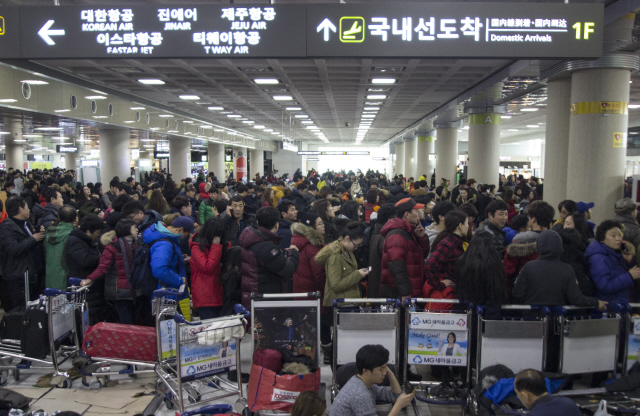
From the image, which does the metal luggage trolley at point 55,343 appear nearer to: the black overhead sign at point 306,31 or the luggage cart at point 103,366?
the luggage cart at point 103,366

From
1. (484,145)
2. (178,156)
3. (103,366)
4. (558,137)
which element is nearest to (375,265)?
(103,366)

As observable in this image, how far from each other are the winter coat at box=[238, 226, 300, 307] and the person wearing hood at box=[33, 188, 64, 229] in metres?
2.99

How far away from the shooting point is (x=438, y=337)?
4.09 meters

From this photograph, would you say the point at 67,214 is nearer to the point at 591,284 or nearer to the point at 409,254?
the point at 409,254

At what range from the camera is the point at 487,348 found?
402 centimetres

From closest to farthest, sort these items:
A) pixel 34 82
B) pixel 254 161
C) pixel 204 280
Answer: pixel 204 280 < pixel 34 82 < pixel 254 161

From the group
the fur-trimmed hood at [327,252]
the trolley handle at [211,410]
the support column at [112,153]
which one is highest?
the support column at [112,153]

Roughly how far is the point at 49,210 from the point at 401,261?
508 cm

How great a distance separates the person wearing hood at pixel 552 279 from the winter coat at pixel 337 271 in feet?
5.23

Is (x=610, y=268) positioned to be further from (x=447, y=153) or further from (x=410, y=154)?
(x=410, y=154)

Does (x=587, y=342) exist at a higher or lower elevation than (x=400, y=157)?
lower

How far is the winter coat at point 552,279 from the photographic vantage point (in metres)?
4.14

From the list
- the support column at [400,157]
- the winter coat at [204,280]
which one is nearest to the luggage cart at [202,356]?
the winter coat at [204,280]

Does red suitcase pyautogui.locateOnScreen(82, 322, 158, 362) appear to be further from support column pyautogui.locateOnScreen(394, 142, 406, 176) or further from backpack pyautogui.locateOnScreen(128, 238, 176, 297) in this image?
support column pyautogui.locateOnScreen(394, 142, 406, 176)
